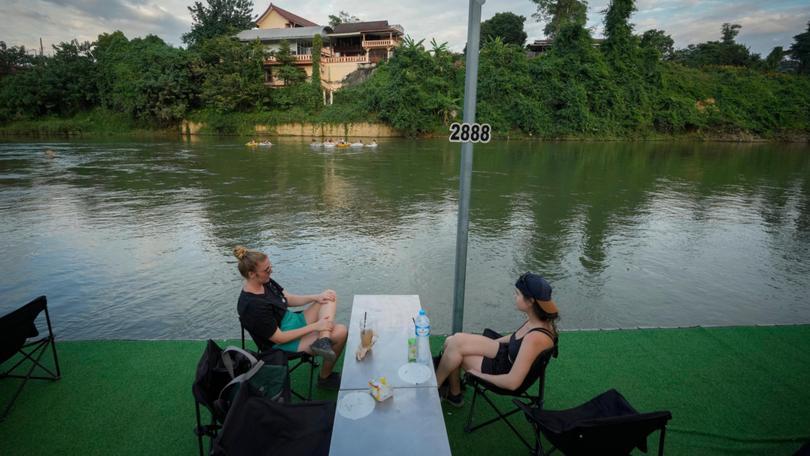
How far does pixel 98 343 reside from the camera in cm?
398

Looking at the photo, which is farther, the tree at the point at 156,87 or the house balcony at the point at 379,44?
the house balcony at the point at 379,44

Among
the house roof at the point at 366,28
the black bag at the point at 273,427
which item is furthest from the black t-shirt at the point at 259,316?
the house roof at the point at 366,28

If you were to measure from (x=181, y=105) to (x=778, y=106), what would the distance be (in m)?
59.2

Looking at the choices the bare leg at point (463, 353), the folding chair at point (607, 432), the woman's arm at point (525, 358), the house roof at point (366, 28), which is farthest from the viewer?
the house roof at point (366, 28)

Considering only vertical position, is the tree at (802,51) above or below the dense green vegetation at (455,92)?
above

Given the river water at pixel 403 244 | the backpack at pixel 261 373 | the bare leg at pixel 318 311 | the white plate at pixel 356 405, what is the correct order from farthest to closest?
1. the river water at pixel 403 244
2. the bare leg at pixel 318 311
3. the backpack at pixel 261 373
4. the white plate at pixel 356 405

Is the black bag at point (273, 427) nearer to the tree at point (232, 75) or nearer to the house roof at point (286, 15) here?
the tree at point (232, 75)

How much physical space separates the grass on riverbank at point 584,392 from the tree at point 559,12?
48.8 meters

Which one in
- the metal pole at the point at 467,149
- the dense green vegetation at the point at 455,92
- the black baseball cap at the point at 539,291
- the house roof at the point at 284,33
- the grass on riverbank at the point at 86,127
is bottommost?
the black baseball cap at the point at 539,291

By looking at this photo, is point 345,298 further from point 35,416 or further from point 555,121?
point 555,121

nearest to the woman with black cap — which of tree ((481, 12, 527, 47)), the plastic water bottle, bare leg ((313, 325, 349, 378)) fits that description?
the plastic water bottle

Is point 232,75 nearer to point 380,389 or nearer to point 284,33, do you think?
point 284,33

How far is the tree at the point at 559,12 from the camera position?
4753 cm

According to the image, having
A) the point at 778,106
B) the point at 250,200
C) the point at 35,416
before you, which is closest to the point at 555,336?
the point at 35,416
